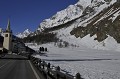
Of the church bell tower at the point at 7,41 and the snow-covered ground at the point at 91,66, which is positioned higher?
the church bell tower at the point at 7,41

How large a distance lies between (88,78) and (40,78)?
3.79 m

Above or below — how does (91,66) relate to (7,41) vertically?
below

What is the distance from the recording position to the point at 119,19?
516ft

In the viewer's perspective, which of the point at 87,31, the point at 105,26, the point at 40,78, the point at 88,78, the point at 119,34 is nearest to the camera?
the point at 40,78

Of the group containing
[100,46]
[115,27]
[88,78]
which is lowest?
[88,78]

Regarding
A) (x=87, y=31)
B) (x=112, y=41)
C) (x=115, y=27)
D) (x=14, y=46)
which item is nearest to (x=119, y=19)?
(x=115, y=27)

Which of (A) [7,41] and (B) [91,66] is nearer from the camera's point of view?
(B) [91,66]

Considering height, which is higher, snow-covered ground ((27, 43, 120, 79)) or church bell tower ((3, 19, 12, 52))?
church bell tower ((3, 19, 12, 52))

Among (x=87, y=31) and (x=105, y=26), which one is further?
(x=87, y=31)

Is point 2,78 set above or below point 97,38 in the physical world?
below

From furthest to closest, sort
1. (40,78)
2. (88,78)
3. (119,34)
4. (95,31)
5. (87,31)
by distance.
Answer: (87,31), (95,31), (119,34), (88,78), (40,78)

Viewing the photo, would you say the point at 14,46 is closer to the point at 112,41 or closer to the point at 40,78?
the point at 112,41

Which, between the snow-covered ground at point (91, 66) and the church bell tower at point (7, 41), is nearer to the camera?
the snow-covered ground at point (91, 66)

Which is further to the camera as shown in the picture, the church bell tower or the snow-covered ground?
the church bell tower
